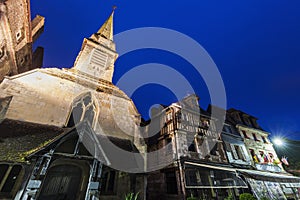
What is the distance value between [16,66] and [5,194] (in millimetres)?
9633

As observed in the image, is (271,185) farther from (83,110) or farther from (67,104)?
(67,104)

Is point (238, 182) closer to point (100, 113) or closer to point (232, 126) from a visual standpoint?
point (232, 126)

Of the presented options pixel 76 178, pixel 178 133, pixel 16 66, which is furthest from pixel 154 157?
pixel 16 66

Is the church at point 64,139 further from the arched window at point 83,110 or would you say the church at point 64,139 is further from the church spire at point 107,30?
the church spire at point 107,30

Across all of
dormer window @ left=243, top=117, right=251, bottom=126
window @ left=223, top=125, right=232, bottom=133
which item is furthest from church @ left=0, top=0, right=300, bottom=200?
dormer window @ left=243, top=117, right=251, bottom=126

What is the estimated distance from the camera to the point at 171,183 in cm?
1203

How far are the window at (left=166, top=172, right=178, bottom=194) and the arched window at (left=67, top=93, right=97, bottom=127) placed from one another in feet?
27.9

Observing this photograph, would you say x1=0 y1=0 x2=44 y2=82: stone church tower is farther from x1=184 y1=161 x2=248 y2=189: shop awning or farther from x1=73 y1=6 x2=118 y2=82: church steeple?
x1=184 y1=161 x2=248 y2=189: shop awning

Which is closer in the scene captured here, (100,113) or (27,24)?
(100,113)

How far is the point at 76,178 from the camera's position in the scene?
6.09 meters

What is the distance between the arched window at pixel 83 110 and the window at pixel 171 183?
8510 mm

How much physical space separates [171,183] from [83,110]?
9.67 m

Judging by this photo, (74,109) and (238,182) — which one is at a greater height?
(74,109)

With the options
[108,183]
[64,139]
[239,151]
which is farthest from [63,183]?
[239,151]
